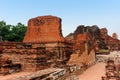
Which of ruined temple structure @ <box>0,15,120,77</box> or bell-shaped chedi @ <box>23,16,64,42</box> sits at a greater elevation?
bell-shaped chedi @ <box>23,16,64,42</box>

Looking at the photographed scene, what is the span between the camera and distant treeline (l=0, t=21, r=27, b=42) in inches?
1341

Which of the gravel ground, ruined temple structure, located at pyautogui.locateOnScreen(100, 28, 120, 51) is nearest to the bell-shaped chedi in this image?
the gravel ground

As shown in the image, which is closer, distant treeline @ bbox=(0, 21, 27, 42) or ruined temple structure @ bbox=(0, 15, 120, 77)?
ruined temple structure @ bbox=(0, 15, 120, 77)

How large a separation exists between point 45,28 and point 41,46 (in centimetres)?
221

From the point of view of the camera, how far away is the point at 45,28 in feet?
61.7

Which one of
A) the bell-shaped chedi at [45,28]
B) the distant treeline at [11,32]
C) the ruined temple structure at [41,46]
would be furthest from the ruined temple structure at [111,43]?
the ruined temple structure at [41,46]

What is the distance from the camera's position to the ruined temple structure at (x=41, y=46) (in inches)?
398

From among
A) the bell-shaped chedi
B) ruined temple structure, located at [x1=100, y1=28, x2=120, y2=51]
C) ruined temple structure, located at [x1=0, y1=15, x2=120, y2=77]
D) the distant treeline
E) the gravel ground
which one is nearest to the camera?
ruined temple structure, located at [x1=0, y1=15, x2=120, y2=77]

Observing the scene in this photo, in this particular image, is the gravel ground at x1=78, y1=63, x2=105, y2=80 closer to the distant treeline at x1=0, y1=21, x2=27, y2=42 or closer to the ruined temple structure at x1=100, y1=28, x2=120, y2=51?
the distant treeline at x1=0, y1=21, x2=27, y2=42

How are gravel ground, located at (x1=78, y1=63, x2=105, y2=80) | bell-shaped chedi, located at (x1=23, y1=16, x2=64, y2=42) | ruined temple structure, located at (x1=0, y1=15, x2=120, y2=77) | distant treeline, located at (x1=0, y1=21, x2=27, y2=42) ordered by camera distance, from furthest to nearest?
distant treeline, located at (x1=0, y1=21, x2=27, y2=42)
bell-shaped chedi, located at (x1=23, y1=16, x2=64, y2=42)
gravel ground, located at (x1=78, y1=63, x2=105, y2=80)
ruined temple structure, located at (x1=0, y1=15, x2=120, y2=77)

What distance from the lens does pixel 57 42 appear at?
17453 millimetres

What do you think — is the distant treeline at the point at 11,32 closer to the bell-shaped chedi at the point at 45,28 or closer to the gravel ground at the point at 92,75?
the bell-shaped chedi at the point at 45,28

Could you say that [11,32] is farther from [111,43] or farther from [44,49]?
[44,49]

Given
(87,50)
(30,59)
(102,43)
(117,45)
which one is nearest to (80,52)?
(87,50)
